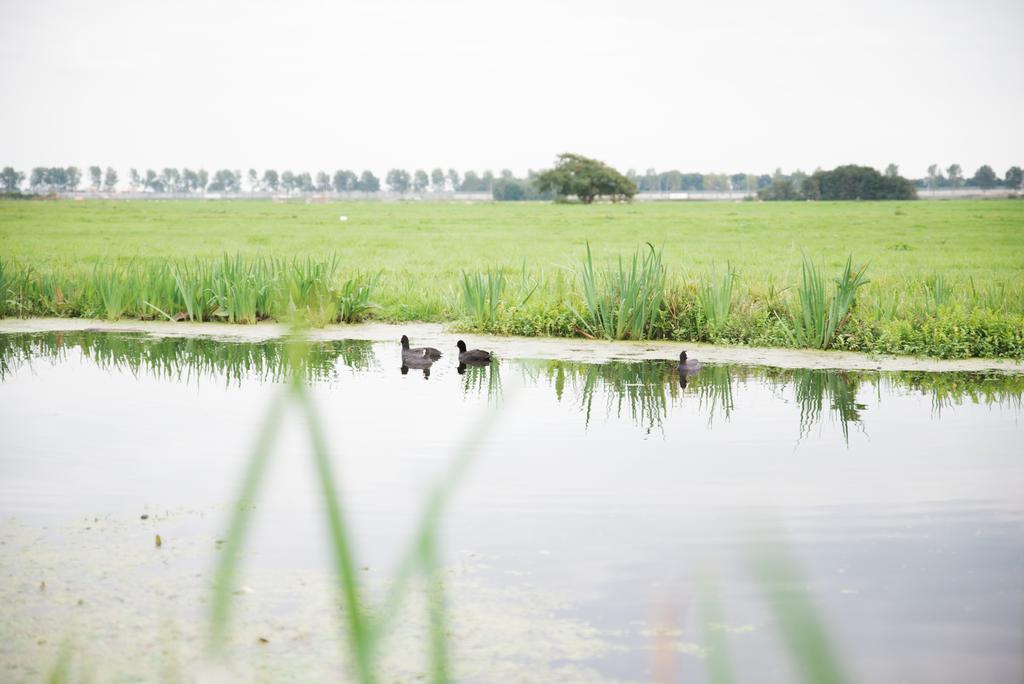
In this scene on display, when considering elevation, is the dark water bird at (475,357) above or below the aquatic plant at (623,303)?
below

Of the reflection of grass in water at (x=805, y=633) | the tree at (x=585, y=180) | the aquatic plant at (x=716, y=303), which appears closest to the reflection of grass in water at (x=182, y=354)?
the aquatic plant at (x=716, y=303)

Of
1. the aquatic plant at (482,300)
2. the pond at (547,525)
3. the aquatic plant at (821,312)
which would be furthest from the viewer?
the aquatic plant at (482,300)

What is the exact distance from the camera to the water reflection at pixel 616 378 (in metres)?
9.59

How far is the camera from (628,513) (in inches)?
244

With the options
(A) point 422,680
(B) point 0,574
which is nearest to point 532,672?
(A) point 422,680

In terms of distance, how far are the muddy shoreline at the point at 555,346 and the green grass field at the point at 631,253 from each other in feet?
1.18

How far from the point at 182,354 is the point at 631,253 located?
69.2ft

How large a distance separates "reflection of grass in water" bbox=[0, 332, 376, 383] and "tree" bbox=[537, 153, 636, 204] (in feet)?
324

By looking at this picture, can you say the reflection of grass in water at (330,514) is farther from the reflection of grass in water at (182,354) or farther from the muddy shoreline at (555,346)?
the muddy shoreline at (555,346)

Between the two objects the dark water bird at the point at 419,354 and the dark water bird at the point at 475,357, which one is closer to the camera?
the dark water bird at the point at 419,354

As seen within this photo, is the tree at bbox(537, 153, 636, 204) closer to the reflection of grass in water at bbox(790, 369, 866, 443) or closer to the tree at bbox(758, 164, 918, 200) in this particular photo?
the tree at bbox(758, 164, 918, 200)

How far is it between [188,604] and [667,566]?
2.34 metres

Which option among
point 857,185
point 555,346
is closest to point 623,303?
point 555,346

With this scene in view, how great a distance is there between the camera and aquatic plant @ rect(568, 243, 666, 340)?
13.3 m
